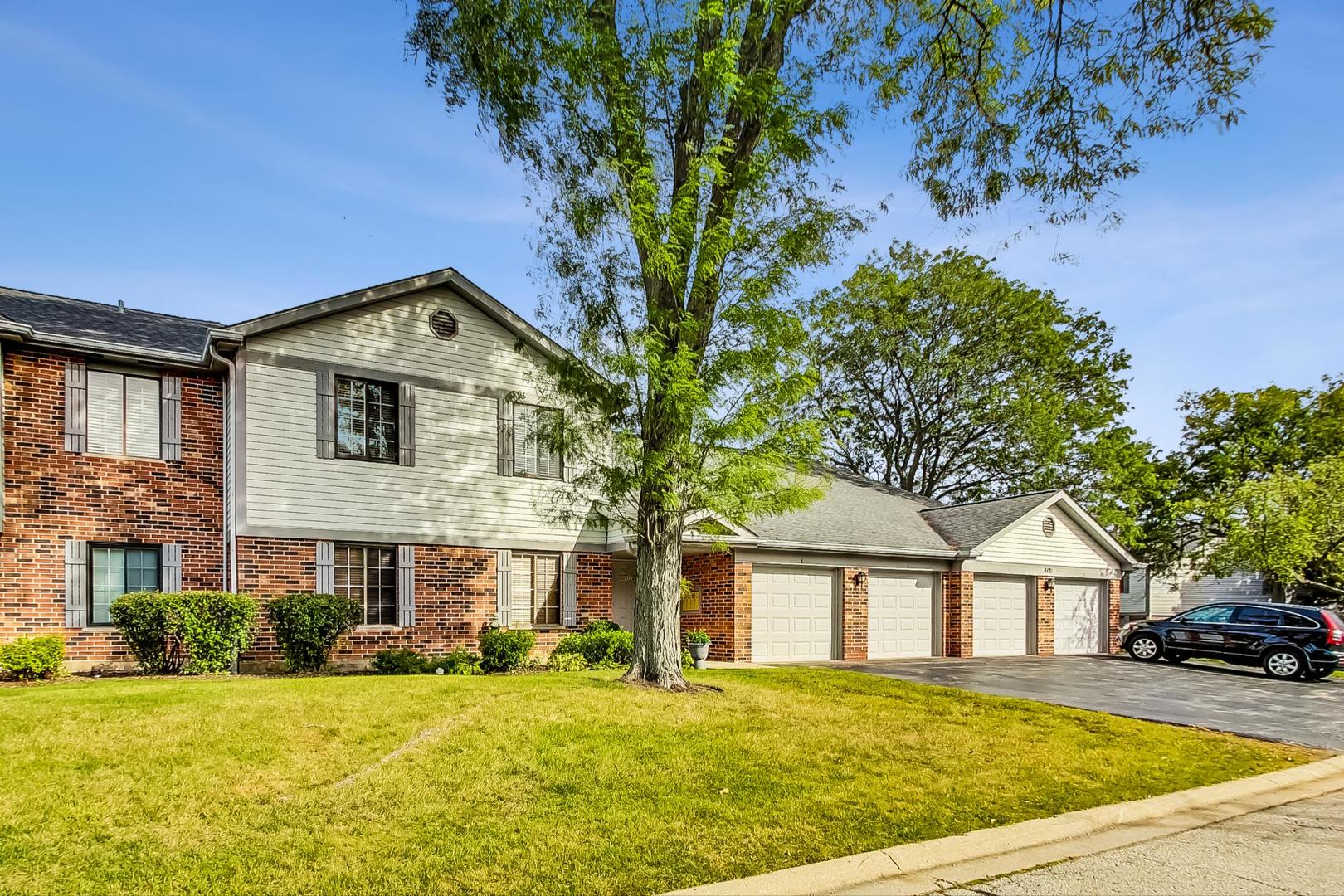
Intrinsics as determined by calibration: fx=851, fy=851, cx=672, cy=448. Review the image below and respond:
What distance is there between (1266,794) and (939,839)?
4284 mm

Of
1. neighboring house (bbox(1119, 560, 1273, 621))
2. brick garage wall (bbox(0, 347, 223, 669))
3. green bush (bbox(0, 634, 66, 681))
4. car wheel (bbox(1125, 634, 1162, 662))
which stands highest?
brick garage wall (bbox(0, 347, 223, 669))

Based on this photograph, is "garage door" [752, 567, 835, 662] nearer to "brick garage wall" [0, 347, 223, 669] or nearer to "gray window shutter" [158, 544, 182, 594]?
"brick garage wall" [0, 347, 223, 669]

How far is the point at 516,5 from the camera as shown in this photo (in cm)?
1112

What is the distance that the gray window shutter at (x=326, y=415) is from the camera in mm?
14555

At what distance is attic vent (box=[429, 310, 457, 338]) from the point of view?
15.8 meters

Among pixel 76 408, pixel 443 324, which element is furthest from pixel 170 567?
pixel 443 324

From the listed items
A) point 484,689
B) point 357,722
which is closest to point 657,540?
point 484,689

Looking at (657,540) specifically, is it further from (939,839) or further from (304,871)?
(304,871)

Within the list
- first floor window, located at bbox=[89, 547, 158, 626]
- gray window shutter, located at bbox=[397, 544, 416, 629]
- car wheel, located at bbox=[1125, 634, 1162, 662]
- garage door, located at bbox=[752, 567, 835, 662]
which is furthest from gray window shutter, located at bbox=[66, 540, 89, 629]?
car wheel, located at bbox=[1125, 634, 1162, 662]

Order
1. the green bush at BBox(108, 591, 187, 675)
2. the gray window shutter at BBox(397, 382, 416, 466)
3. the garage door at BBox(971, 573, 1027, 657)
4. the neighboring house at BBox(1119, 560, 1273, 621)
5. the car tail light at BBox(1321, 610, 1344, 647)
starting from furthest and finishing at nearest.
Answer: the neighboring house at BBox(1119, 560, 1273, 621) < the garage door at BBox(971, 573, 1027, 657) < the car tail light at BBox(1321, 610, 1344, 647) < the gray window shutter at BBox(397, 382, 416, 466) < the green bush at BBox(108, 591, 187, 675)

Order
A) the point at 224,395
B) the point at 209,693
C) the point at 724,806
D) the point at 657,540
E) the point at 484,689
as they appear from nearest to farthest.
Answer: the point at 724,806 → the point at 209,693 → the point at 484,689 → the point at 657,540 → the point at 224,395

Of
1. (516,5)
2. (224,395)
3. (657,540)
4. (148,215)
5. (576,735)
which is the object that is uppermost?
(516,5)

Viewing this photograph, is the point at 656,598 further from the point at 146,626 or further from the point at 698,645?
the point at 146,626

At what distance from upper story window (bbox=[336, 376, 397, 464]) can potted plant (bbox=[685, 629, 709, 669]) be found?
6.43 meters
